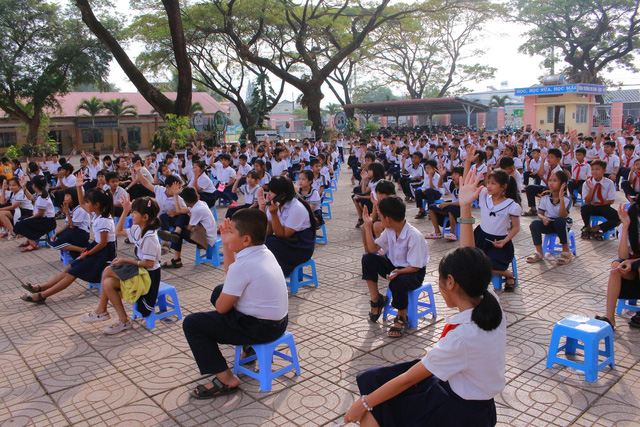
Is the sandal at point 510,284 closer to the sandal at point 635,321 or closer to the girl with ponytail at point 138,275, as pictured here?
the sandal at point 635,321

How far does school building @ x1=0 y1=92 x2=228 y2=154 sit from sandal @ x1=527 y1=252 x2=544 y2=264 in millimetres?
29733

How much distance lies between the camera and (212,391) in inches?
136

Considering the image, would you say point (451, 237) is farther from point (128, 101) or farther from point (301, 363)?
point (128, 101)

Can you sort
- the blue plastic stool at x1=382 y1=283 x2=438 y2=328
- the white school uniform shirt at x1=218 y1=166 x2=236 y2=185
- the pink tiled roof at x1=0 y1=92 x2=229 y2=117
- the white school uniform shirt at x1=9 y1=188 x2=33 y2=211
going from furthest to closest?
the pink tiled roof at x1=0 y1=92 x2=229 y2=117 < the white school uniform shirt at x1=218 y1=166 x2=236 y2=185 < the white school uniform shirt at x1=9 y1=188 x2=33 y2=211 < the blue plastic stool at x1=382 y1=283 x2=438 y2=328

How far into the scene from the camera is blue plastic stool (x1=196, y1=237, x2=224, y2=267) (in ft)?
22.5

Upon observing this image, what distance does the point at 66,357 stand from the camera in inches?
165

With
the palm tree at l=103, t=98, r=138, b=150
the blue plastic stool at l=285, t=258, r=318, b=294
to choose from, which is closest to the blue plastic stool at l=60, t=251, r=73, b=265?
the blue plastic stool at l=285, t=258, r=318, b=294

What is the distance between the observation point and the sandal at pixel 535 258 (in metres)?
6.49

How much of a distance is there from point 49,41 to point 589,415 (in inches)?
→ 1198

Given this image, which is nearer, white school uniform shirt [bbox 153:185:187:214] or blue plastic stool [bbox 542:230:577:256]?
blue plastic stool [bbox 542:230:577:256]

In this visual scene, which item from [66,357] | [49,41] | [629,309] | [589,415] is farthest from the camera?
[49,41]

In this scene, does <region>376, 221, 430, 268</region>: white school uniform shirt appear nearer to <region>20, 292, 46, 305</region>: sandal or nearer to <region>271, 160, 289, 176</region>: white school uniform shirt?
<region>20, 292, 46, 305</region>: sandal

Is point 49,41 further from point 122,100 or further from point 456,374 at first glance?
point 456,374

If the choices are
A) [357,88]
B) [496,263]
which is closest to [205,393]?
[496,263]
